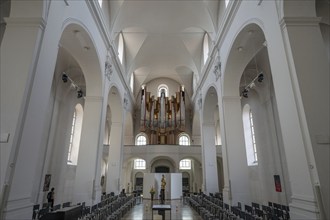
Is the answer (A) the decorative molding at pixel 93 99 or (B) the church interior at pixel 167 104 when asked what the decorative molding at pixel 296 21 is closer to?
(B) the church interior at pixel 167 104

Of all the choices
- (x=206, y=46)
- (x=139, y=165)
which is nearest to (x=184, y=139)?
(x=139, y=165)

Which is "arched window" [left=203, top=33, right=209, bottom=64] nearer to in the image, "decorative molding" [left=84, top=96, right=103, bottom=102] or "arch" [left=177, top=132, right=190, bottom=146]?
"decorative molding" [left=84, top=96, right=103, bottom=102]

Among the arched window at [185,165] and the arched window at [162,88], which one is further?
the arched window at [162,88]

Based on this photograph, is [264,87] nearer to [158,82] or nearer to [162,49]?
[162,49]

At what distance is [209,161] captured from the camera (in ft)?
44.6

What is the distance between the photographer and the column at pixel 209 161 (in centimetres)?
1311

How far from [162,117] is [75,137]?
8678 mm

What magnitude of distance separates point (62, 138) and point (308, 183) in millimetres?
12949

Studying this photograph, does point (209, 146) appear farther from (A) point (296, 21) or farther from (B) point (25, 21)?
(B) point (25, 21)

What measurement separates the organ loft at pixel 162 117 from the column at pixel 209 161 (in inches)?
261

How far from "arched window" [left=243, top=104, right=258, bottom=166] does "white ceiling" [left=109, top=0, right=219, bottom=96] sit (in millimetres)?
4777

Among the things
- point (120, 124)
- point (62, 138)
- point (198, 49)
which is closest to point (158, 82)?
point (198, 49)

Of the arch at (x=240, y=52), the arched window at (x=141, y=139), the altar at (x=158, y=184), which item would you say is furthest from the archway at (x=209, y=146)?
the arched window at (x=141, y=139)

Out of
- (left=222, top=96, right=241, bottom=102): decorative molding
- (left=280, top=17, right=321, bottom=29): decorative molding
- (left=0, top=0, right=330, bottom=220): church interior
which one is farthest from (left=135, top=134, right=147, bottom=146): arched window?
(left=280, top=17, right=321, bottom=29): decorative molding
